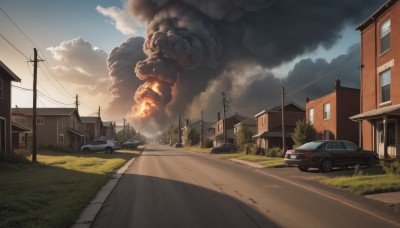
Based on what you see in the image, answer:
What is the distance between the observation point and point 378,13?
80.9ft

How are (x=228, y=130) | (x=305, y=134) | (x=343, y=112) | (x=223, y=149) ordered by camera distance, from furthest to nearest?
Answer: 1. (x=228, y=130)
2. (x=223, y=149)
3. (x=305, y=134)
4. (x=343, y=112)

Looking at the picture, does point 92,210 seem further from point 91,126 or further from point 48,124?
point 91,126

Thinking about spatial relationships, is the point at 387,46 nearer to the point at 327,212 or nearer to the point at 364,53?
the point at 364,53

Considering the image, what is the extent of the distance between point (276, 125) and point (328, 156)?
1437 inches

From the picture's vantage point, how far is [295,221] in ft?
27.5

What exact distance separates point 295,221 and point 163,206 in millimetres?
3300

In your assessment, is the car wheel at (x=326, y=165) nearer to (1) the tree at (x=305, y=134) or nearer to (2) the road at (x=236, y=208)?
(2) the road at (x=236, y=208)

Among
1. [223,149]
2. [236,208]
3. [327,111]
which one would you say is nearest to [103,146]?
[223,149]

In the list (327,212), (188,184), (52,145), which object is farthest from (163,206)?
(52,145)

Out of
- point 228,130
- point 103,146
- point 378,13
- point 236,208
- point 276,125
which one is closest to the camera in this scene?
point 236,208

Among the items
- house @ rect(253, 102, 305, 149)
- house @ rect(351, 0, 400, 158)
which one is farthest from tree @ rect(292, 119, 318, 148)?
house @ rect(253, 102, 305, 149)

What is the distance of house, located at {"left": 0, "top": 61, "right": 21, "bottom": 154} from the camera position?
28.2 m

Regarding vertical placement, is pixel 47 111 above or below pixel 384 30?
below

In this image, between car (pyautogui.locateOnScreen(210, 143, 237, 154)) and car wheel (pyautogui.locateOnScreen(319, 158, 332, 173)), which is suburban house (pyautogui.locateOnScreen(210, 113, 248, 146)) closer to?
car (pyautogui.locateOnScreen(210, 143, 237, 154))
